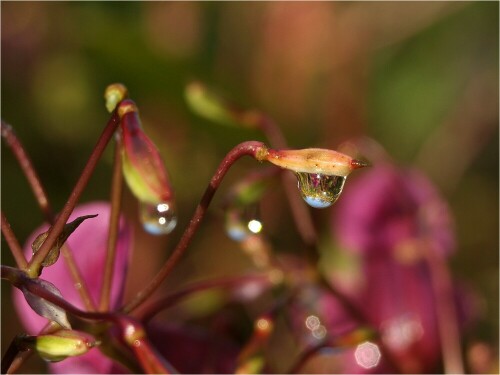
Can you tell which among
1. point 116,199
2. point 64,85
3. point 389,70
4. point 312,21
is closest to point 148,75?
point 64,85

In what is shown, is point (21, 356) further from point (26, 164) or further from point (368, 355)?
point (368, 355)

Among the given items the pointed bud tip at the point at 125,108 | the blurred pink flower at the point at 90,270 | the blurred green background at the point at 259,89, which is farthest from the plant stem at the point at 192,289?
the blurred green background at the point at 259,89

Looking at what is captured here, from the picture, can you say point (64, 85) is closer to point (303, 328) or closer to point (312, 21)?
point (312, 21)

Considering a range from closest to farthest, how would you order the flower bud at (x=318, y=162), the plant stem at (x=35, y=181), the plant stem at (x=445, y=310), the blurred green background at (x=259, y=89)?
the flower bud at (x=318, y=162)
the plant stem at (x=35, y=181)
the plant stem at (x=445, y=310)
the blurred green background at (x=259, y=89)

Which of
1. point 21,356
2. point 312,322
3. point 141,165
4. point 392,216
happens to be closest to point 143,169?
point 141,165

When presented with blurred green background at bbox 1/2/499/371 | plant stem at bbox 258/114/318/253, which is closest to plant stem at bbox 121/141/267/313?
plant stem at bbox 258/114/318/253

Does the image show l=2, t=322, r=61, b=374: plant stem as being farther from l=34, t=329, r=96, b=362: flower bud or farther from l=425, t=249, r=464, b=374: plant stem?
l=425, t=249, r=464, b=374: plant stem

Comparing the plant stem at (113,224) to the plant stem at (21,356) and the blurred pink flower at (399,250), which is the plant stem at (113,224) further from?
the blurred pink flower at (399,250)
